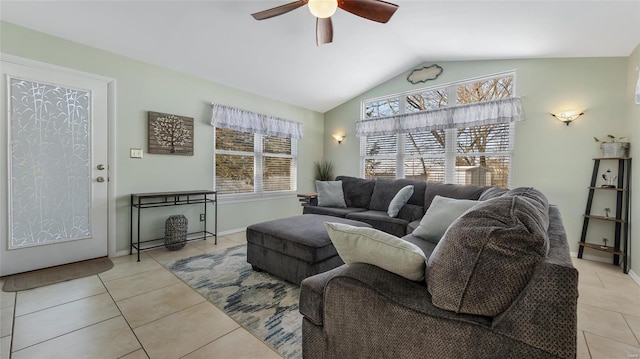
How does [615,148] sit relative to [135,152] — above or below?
above

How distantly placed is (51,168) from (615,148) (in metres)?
5.96

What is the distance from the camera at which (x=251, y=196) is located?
4523 mm

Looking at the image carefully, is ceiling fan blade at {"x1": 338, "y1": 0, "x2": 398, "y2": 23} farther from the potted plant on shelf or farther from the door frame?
the potted plant on shelf

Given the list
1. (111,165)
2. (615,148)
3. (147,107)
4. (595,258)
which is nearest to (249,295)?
(111,165)

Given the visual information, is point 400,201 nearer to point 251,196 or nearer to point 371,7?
point 371,7

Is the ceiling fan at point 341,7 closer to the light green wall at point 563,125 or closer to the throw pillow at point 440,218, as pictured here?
the throw pillow at point 440,218

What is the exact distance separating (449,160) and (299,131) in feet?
8.84

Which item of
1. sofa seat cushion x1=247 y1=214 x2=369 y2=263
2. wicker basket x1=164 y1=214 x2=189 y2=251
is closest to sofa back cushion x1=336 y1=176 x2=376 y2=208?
sofa seat cushion x1=247 y1=214 x2=369 y2=263

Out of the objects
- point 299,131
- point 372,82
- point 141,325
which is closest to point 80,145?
point 141,325

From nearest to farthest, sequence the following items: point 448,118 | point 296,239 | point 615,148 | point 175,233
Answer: point 296,239
point 615,148
point 175,233
point 448,118

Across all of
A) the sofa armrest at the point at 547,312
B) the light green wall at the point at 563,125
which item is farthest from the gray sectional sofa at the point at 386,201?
the sofa armrest at the point at 547,312

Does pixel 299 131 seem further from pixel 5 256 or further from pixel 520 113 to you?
pixel 5 256

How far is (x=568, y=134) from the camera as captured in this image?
3254 millimetres

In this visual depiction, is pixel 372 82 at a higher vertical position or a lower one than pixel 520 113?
higher
